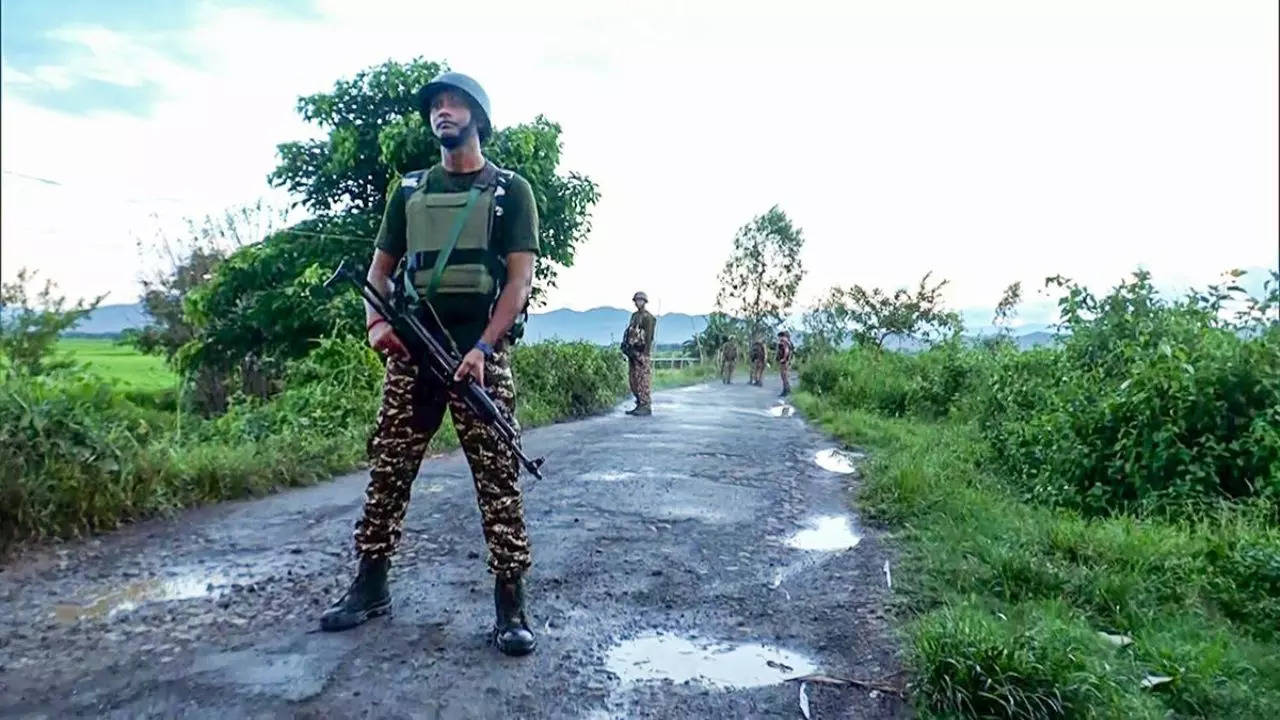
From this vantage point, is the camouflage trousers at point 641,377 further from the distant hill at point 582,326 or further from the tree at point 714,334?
the tree at point 714,334

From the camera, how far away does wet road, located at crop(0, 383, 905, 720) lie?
276 cm

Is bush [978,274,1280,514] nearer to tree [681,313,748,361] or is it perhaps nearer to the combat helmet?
the combat helmet

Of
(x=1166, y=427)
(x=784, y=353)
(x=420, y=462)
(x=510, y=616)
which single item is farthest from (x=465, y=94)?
(x=784, y=353)

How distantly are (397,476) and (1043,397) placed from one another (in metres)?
6.60

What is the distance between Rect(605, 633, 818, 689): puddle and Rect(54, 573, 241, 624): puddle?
6.15 feet

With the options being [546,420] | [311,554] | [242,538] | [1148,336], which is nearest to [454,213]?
[311,554]

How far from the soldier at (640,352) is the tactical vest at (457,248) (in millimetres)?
10308

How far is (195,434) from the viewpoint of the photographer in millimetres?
7375

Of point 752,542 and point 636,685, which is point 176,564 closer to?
point 636,685

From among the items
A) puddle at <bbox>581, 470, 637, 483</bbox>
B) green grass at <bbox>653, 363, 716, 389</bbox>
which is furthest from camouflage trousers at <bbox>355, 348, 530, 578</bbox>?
green grass at <bbox>653, 363, 716, 389</bbox>

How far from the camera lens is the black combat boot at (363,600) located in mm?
3266

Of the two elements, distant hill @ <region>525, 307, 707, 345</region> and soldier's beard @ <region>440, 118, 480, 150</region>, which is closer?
soldier's beard @ <region>440, 118, 480, 150</region>

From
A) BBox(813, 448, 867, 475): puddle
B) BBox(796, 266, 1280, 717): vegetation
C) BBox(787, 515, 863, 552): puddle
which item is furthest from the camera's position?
BBox(813, 448, 867, 475): puddle

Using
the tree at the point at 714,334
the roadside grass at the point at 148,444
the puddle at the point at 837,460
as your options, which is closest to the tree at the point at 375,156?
the roadside grass at the point at 148,444
